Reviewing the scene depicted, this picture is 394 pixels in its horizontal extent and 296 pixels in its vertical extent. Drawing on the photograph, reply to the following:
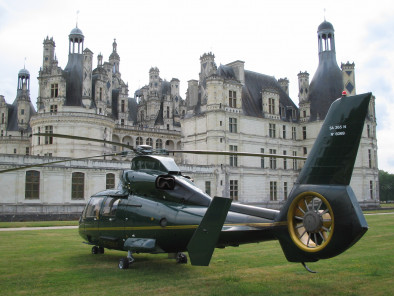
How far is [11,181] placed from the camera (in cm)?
3506

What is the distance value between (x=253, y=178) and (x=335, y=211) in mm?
42384

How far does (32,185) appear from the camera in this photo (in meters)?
36.0

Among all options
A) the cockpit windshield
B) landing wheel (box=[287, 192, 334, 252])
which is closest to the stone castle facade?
the cockpit windshield

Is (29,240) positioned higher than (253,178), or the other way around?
(253,178)

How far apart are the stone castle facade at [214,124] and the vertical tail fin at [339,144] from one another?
105 ft

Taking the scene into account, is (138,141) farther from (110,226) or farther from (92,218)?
(110,226)

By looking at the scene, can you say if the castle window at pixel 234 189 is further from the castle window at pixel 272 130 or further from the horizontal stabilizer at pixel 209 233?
the horizontal stabilizer at pixel 209 233

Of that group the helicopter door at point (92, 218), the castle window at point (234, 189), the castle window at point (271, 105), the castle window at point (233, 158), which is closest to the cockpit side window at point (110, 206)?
the helicopter door at point (92, 218)

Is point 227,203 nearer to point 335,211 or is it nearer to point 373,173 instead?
point 335,211

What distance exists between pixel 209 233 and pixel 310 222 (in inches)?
91.5

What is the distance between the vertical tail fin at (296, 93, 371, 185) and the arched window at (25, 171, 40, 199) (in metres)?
32.0

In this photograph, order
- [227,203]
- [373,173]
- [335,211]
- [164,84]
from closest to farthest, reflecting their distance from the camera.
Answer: [335,211], [227,203], [373,173], [164,84]

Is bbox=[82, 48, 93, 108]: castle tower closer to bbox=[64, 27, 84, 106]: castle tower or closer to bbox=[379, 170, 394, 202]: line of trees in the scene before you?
bbox=[64, 27, 84, 106]: castle tower

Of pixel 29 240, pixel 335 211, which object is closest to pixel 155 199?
pixel 335 211
